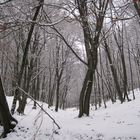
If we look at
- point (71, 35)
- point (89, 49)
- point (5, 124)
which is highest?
point (71, 35)

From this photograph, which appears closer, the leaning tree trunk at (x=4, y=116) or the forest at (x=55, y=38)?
the forest at (x=55, y=38)

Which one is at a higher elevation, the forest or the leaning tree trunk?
the forest

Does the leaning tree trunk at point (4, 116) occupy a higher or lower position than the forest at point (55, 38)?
lower

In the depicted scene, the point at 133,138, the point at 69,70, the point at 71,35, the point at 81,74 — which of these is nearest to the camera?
the point at 133,138

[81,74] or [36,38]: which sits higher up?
[36,38]

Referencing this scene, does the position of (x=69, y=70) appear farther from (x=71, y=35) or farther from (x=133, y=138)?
(x=133, y=138)

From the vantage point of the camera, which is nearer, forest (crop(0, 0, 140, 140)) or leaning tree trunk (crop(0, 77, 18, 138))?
forest (crop(0, 0, 140, 140))

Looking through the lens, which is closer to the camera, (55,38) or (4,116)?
(4,116)

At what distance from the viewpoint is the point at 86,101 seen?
13328 millimetres

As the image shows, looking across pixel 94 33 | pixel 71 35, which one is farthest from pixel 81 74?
pixel 94 33

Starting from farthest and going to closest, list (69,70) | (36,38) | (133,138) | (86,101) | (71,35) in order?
1. (69,70)
2. (71,35)
3. (36,38)
4. (86,101)
5. (133,138)

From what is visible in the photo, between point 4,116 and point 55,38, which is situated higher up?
point 55,38

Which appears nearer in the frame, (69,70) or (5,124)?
(5,124)

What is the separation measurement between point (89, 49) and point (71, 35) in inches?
492
